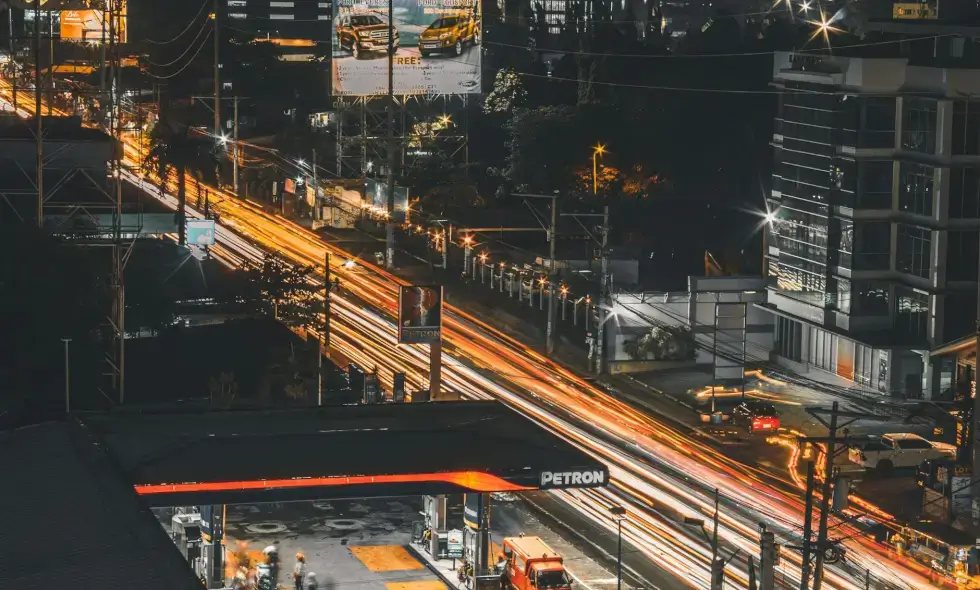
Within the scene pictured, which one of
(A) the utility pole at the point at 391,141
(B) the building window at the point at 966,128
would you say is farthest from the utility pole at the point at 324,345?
(B) the building window at the point at 966,128

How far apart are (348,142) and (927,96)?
47128mm

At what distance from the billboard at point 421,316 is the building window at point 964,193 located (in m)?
20.6

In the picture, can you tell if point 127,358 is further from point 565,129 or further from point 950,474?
point 565,129

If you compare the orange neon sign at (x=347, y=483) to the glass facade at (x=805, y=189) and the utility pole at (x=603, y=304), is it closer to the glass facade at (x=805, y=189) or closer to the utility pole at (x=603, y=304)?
the utility pole at (x=603, y=304)

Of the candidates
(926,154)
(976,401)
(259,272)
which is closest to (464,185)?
(259,272)

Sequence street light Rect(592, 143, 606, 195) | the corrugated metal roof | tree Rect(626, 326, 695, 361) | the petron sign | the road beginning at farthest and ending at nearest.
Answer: street light Rect(592, 143, 606, 195), tree Rect(626, 326, 695, 361), the road, the petron sign, the corrugated metal roof

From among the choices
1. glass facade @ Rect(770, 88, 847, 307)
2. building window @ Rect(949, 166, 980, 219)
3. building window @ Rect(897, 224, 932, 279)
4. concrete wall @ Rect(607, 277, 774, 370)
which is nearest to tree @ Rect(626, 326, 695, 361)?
concrete wall @ Rect(607, 277, 774, 370)

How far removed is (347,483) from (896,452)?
22018mm

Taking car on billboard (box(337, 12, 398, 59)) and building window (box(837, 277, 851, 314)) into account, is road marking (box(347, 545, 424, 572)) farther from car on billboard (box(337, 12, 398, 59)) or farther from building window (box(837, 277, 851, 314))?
car on billboard (box(337, 12, 398, 59))

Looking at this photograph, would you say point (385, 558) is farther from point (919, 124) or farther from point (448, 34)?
point (448, 34)

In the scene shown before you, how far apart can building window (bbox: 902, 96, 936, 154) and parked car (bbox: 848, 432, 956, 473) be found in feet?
42.6

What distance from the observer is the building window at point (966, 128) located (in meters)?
62.4

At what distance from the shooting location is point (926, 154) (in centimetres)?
6353

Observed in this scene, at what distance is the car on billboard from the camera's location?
87312 millimetres
